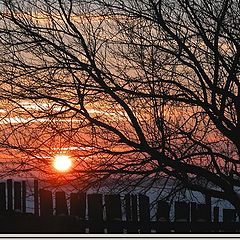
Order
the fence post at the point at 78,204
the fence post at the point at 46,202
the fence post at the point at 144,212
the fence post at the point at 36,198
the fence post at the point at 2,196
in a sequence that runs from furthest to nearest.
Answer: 1. the fence post at the point at 2,196
2. the fence post at the point at 36,198
3. the fence post at the point at 46,202
4. the fence post at the point at 78,204
5. the fence post at the point at 144,212

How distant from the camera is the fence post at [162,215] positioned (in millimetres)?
7078

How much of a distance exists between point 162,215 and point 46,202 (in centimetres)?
233

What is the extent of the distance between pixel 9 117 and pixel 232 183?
92.4 inches

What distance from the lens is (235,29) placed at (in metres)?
6.74

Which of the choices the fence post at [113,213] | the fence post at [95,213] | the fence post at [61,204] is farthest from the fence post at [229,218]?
the fence post at [61,204]

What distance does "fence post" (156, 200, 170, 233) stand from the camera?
279 inches

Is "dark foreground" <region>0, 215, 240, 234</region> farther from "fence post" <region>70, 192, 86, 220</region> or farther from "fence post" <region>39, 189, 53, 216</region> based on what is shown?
"fence post" <region>39, 189, 53, 216</region>

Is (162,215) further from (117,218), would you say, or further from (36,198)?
(36,198)

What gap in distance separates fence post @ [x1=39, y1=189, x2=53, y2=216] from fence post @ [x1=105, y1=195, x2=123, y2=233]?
1.43 m

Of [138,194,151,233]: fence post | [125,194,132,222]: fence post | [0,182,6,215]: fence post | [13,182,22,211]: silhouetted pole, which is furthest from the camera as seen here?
[13,182,22,211]: silhouetted pole

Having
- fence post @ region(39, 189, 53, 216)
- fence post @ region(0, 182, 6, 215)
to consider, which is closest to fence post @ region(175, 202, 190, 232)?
fence post @ region(39, 189, 53, 216)

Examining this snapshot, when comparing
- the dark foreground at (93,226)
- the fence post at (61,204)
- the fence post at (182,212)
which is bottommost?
the dark foreground at (93,226)

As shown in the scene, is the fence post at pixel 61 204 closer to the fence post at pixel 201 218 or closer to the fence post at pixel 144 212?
the fence post at pixel 144 212

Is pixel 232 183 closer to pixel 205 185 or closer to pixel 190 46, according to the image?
pixel 205 185
